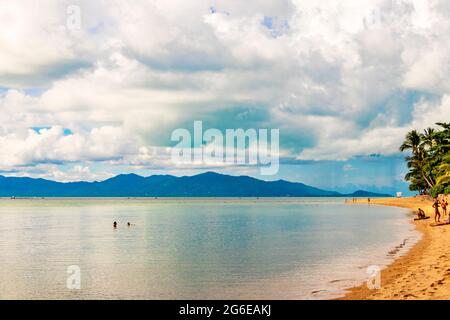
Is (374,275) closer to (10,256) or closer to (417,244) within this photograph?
(417,244)

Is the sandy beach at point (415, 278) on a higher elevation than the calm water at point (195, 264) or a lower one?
higher

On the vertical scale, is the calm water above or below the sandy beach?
below

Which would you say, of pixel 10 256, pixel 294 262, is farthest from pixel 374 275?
pixel 10 256

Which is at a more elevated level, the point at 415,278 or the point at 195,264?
the point at 415,278

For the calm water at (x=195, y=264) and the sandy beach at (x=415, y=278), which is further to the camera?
the calm water at (x=195, y=264)

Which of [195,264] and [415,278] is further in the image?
[195,264]

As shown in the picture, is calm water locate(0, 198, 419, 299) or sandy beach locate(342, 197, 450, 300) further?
calm water locate(0, 198, 419, 299)
